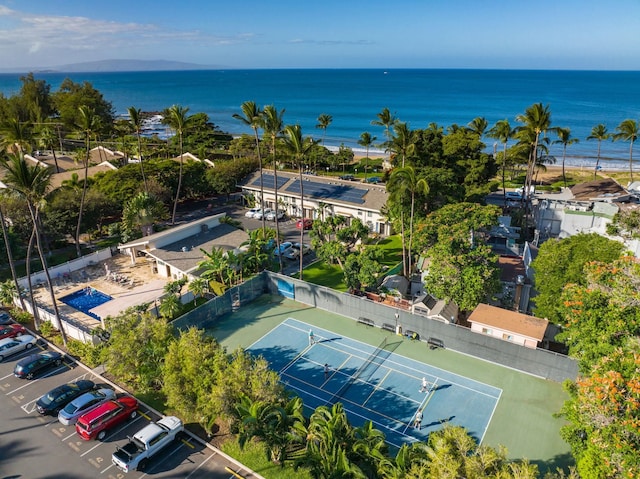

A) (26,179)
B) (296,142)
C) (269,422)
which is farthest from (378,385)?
(26,179)

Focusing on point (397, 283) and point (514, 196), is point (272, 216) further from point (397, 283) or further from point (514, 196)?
point (514, 196)

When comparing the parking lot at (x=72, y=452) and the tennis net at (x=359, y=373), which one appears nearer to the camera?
the parking lot at (x=72, y=452)

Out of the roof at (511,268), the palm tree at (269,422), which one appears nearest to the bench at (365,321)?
the roof at (511,268)

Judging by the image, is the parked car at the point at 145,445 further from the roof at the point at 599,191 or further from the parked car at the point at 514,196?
the parked car at the point at 514,196

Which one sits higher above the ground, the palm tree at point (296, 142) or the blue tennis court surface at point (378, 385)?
the palm tree at point (296, 142)

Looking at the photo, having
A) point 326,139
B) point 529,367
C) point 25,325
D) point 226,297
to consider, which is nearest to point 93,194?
point 25,325

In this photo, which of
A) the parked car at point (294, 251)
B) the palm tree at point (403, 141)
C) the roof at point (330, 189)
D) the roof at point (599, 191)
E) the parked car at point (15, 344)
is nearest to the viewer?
the parked car at point (15, 344)
